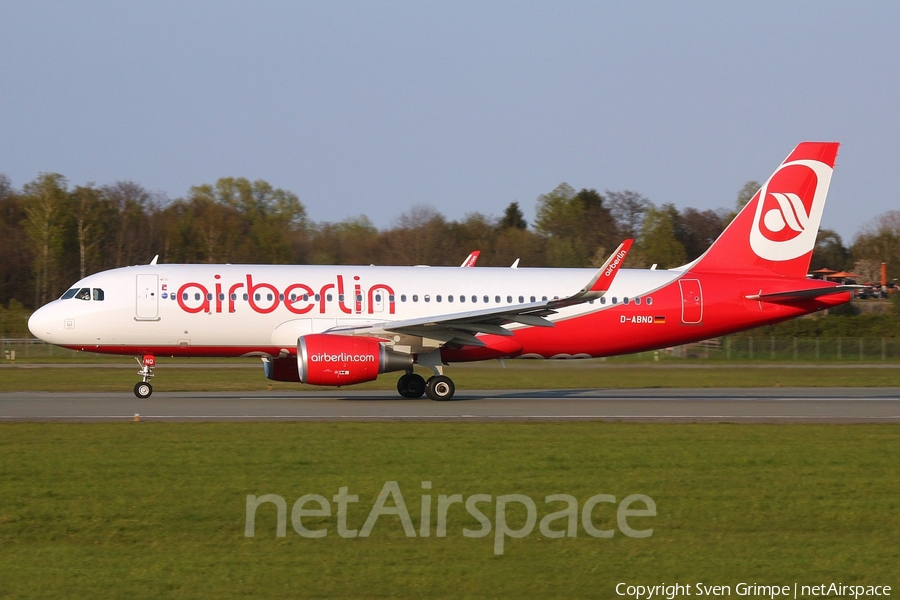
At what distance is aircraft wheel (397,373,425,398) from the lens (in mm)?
25016

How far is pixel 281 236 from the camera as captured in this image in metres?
75.9

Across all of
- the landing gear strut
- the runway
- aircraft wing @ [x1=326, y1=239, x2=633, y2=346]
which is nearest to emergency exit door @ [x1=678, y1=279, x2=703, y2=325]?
the runway

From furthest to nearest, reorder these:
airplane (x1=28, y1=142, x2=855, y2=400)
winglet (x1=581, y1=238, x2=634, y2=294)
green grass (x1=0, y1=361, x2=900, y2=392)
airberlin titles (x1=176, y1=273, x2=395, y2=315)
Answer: green grass (x1=0, y1=361, x2=900, y2=392) < airberlin titles (x1=176, y1=273, x2=395, y2=315) < airplane (x1=28, y1=142, x2=855, y2=400) < winglet (x1=581, y1=238, x2=634, y2=294)

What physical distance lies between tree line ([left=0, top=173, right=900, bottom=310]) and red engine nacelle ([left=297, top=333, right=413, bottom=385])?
4379 cm

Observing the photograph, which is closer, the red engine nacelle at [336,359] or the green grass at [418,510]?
the green grass at [418,510]

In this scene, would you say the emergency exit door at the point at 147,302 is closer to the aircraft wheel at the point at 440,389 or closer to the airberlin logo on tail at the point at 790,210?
the aircraft wheel at the point at 440,389

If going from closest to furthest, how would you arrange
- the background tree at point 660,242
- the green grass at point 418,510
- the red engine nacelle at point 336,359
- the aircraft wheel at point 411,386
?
the green grass at point 418,510 → the red engine nacelle at point 336,359 → the aircraft wheel at point 411,386 → the background tree at point 660,242

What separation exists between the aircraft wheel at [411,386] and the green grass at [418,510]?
27.7 feet

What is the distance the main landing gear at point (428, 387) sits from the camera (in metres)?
24.1

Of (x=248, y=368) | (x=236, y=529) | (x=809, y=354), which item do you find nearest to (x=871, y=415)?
(x=236, y=529)

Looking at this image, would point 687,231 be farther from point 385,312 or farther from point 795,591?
point 795,591

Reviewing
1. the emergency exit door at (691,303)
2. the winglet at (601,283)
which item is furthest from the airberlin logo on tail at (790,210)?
the winglet at (601,283)

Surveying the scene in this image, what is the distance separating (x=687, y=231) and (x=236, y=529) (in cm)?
8982

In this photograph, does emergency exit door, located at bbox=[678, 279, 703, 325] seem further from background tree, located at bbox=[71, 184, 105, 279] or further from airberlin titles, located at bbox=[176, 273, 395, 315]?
background tree, located at bbox=[71, 184, 105, 279]
